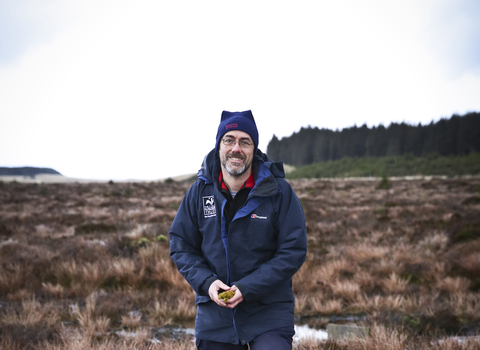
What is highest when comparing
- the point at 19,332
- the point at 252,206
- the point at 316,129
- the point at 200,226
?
the point at 316,129

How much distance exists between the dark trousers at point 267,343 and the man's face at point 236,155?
1.07m

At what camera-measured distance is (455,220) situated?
10.1 metres

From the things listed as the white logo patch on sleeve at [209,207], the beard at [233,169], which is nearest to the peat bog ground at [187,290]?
the white logo patch on sleeve at [209,207]

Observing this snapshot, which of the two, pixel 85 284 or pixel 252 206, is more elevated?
pixel 252 206

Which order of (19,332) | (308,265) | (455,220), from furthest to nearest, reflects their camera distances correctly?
(455,220)
(308,265)
(19,332)

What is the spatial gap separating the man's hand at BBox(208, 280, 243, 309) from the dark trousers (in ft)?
1.00

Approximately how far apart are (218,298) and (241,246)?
356 millimetres

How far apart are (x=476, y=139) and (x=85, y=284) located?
54.1 m

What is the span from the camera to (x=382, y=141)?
55781 millimetres

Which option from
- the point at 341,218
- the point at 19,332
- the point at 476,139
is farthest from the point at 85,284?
the point at 476,139

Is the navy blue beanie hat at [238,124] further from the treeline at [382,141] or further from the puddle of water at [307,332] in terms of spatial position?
the treeline at [382,141]

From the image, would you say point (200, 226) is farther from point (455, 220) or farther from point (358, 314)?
point (455, 220)

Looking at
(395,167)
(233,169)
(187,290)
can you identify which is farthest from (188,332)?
(395,167)

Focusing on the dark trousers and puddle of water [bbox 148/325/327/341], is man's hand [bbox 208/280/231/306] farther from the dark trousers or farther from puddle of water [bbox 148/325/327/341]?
puddle of water [bbox 148/325/327/341]
